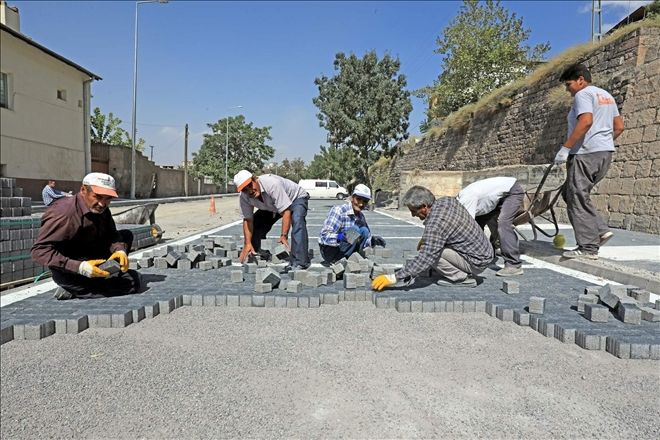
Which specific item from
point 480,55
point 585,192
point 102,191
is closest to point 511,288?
point 585,192

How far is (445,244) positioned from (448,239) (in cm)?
8

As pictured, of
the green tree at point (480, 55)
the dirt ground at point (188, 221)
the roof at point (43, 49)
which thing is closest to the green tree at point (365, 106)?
the green tree at point (480, 55)

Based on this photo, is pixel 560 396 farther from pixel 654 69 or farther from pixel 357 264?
pixel 654 69

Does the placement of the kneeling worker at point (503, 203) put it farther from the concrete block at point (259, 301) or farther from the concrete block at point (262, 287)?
the concrete block at point (259, 301)

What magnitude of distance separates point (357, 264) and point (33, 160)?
23.2 m

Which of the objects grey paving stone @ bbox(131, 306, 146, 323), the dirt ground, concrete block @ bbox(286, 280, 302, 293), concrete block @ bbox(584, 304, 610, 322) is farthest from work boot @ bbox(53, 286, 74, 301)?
the dirt ground

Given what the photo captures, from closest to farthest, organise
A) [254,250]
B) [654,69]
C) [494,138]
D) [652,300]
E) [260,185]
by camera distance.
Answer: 1. [652,300]
2. [260,185]
3. [254,250]
4. [654,69]
5. [494,138]

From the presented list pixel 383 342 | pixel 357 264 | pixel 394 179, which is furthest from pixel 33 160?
pixel 383 342

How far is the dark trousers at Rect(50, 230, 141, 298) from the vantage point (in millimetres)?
3893

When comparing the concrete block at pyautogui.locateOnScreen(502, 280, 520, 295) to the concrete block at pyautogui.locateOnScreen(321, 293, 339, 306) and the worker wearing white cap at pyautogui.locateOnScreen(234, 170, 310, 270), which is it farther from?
the worker wearing white cap at pyautogui.locateOnScreen(234, 170, 310, 270)

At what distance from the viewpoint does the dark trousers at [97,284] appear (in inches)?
153

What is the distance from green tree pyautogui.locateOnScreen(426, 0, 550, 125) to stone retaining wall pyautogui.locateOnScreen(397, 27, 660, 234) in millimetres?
6392

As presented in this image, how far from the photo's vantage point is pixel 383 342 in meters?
3.10

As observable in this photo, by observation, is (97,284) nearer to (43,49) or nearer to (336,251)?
(336,251)
